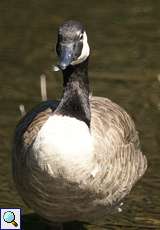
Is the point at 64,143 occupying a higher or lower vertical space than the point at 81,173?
higher

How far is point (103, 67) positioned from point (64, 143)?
482 cm

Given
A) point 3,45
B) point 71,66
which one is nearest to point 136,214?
point 71,66

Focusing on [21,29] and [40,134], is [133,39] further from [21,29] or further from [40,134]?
[40,134]

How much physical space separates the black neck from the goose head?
0.14 meters

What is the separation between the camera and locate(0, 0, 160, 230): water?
7.52 metres

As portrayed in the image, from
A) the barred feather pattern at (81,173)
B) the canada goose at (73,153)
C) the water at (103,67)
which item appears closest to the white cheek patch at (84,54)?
the canada goose at (73,153)

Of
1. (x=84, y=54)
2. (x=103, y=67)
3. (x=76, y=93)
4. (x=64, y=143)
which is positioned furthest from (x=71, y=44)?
(x=103, y=67)

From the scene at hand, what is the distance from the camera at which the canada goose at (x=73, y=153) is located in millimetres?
5906

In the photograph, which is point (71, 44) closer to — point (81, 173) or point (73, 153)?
point (73, 153)

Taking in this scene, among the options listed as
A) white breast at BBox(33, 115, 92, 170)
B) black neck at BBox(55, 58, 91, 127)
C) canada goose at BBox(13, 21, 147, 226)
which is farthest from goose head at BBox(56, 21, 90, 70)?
white breast at BBox(33, 115, 92, 170)

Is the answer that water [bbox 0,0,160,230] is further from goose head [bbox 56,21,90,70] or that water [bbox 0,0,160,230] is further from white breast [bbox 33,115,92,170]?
goose head [bbox 56,21,90,70]

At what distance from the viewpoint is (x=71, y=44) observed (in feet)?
19.9

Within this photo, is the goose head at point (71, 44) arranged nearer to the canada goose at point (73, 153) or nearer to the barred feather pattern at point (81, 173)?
the canada goose at point (73, 153)

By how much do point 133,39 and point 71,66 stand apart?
535cm
